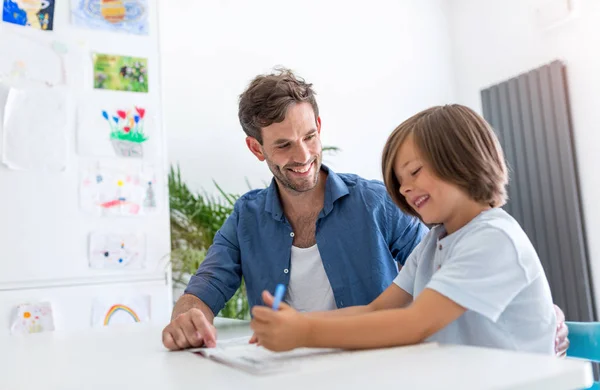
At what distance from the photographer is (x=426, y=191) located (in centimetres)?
111

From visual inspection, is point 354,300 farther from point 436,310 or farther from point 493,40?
point 493,40

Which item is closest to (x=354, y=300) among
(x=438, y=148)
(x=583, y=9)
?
(x=438, y=148)

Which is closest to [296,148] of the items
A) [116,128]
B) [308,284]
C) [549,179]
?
[308,284]

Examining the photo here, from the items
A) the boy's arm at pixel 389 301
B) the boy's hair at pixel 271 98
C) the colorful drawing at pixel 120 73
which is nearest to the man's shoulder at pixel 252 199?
the boy's hair at pixel 271 98

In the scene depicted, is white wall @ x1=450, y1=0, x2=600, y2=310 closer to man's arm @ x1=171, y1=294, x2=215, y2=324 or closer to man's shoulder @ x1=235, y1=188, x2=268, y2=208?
man's shoulder @ x1=235, y1=188, x2=268, y2=208

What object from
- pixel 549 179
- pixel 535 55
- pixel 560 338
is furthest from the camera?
pixel 535 55

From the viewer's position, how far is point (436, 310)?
2.82 ft

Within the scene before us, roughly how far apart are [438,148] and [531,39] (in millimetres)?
2521

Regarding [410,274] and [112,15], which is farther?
[112,15]

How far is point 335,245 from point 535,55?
2.14 meters

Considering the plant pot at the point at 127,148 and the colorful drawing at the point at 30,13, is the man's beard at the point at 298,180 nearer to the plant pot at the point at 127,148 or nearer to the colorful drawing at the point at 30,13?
the plant pot at the point at 127,148

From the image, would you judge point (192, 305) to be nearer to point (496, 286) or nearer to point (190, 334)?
point (190, 334)

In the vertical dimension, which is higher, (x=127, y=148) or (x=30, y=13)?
(x=30, y=13)

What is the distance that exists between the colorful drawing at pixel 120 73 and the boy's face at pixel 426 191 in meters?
1.55
